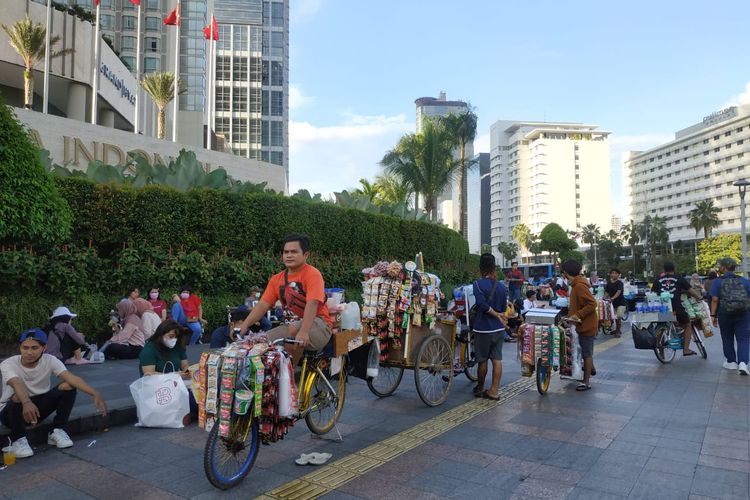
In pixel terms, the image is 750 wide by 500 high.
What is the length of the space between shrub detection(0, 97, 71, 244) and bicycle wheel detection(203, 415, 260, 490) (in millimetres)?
6837

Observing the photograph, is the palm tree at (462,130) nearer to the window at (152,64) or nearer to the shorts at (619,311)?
the shorts at (619,311)

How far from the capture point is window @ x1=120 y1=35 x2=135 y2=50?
2314 inches

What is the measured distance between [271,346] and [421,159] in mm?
29302

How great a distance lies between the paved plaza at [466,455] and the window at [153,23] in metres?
A: 60.6

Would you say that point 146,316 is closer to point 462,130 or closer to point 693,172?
point 462,130

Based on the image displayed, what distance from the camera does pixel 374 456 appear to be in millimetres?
4789

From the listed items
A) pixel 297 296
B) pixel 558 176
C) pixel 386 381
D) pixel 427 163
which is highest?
pixel 558 176

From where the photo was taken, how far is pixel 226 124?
78.5 metres

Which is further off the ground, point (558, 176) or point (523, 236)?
point (558, 176)

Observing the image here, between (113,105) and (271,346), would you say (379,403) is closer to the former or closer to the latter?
(271,346)

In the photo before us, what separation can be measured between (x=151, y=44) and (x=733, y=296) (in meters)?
63.3

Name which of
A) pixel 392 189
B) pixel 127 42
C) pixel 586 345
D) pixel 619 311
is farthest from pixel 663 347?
pixel 127 42

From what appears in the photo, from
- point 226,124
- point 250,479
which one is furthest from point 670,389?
point 226,124

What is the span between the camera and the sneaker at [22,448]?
190 inches
